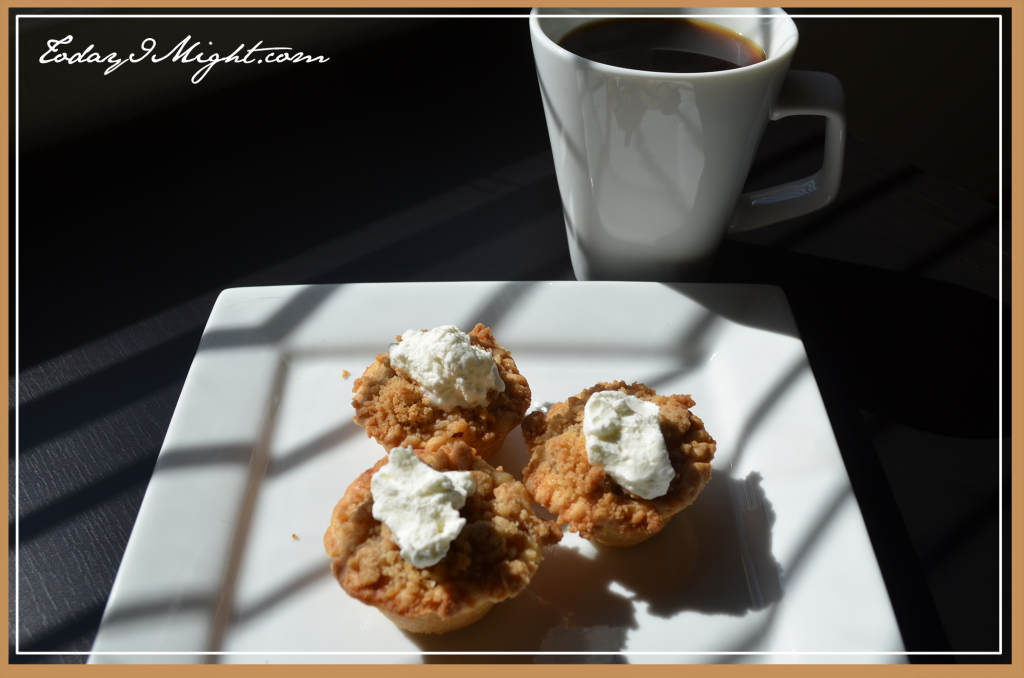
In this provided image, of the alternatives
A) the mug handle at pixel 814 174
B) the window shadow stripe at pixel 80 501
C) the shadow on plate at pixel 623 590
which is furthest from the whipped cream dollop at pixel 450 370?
the mug handle at pixel 814 174

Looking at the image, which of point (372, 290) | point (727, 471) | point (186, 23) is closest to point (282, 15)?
point (186, 23)

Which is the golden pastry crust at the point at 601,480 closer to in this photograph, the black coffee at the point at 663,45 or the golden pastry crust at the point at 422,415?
the golden pastry crust at the point at 422,415

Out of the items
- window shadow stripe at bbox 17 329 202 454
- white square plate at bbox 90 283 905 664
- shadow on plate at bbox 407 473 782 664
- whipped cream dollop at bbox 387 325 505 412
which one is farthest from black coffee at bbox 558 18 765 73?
window shadow stripe at bbox 17 329 202 454

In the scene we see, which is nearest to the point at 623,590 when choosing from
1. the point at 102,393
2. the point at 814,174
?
the point at 814,174

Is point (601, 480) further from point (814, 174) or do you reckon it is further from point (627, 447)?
point (814, 174)

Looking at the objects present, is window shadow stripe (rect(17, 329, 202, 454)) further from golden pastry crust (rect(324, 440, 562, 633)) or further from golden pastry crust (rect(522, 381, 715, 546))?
golden pastry crust (rect(522, 381, 715, 546))

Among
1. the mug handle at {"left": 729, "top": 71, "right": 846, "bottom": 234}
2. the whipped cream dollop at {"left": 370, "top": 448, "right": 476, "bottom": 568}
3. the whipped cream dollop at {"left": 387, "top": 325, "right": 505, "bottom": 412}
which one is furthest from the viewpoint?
the mug handle at {"left": 729, "top": 71, "right": 846, "bottom": 234}
